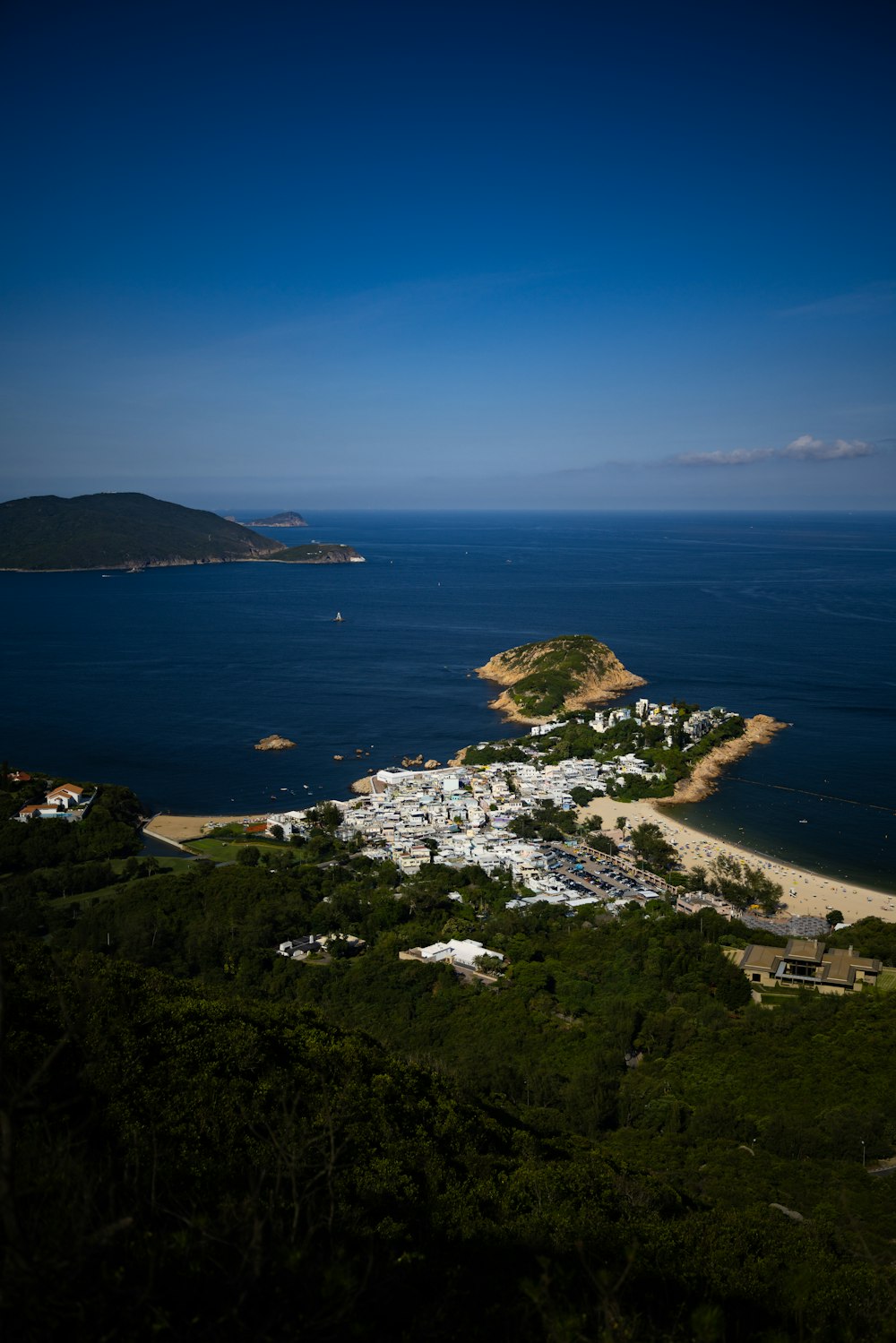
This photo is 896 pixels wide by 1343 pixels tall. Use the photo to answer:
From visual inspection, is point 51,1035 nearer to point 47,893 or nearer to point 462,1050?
point 462,1050

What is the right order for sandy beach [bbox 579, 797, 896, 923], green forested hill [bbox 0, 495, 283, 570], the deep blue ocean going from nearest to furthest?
sandy beach [bbox 579, 797, 896, 923] < the deep blue ocean < green forested hill [bbox 0, 495, 283, 570]

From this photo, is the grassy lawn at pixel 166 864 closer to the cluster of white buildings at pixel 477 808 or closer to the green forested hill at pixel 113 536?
the cluster of white buildings at pixel 477 808

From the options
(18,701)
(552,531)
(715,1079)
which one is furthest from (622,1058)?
(552,531)

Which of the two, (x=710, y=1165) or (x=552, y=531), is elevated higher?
(x=552, y=531)

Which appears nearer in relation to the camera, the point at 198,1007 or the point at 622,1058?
the point at 198,1007

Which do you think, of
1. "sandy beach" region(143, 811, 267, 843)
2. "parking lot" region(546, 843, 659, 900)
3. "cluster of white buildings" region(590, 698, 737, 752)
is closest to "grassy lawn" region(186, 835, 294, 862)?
"sandy beach" region(143, 811, 267, 843)

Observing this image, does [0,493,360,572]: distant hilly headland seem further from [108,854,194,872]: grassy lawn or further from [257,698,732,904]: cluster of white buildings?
Result: [108,854,194,872]: grassy lawn

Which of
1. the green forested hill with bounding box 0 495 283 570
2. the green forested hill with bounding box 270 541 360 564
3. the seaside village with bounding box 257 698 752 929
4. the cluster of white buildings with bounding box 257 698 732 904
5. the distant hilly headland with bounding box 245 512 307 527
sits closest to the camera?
the seaside village with bounding box 257 698 752 929
